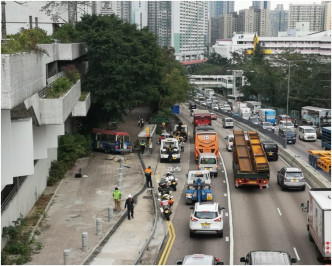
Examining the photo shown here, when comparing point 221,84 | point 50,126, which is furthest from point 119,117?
point 221,84

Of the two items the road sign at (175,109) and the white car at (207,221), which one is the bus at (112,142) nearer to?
the white car at (207,221)

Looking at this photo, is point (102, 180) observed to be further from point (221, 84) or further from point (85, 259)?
point (221, 84)

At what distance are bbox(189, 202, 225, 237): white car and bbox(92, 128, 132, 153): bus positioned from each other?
24.8 metres

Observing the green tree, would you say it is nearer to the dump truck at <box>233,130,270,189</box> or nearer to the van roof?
the dump truck at <box>233,130,270,189</box>

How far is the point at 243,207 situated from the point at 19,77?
1498 cm

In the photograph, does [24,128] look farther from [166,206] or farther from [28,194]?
[166,206]

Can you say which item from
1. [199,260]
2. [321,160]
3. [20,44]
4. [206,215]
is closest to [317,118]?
[321,160]

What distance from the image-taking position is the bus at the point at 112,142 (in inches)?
1953

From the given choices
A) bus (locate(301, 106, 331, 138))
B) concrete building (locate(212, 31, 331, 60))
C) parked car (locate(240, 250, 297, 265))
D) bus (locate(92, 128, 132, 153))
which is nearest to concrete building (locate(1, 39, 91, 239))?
parked car (locate(240, 250, 297, 265))

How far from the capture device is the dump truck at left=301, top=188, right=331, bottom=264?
66.4ft

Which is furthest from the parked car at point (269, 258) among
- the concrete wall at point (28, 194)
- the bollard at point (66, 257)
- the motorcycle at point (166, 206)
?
the concrete wall at point (28, 194)

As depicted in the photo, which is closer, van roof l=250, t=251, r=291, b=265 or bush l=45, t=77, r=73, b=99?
van roof l=250, t=251, r=291, b=265

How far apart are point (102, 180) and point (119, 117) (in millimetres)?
15387

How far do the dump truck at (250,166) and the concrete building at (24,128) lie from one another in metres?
10.8
